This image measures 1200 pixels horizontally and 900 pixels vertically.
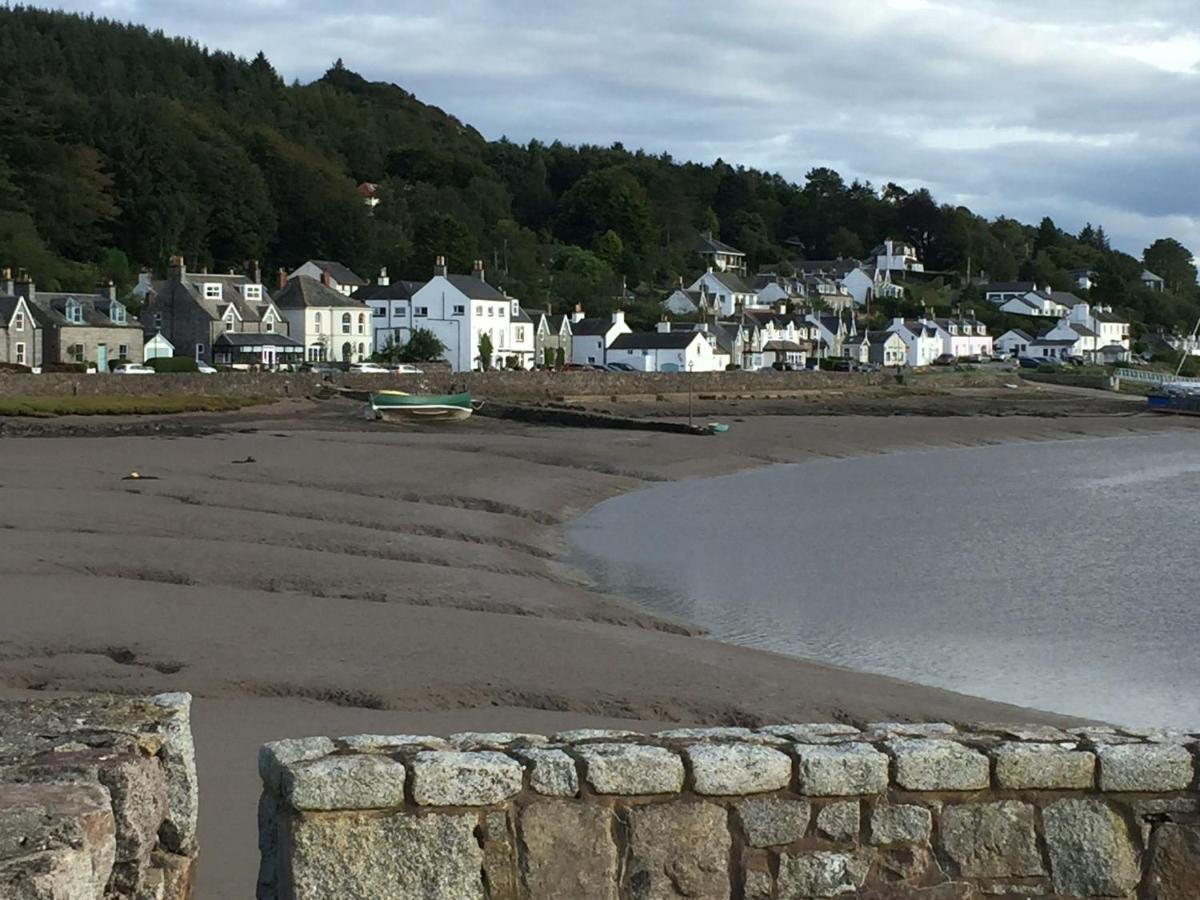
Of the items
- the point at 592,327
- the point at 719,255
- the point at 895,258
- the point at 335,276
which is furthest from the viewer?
the point at 895,258

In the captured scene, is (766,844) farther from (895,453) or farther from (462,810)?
(895,453)

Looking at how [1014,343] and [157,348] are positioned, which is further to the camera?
[1014,343]

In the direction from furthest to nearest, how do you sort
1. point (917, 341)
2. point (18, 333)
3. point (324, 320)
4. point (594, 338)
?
point (917, 341) < point (594, 338) < point (324, 320) < point (18, 333)

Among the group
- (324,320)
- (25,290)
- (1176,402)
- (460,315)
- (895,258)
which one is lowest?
(1176,402)

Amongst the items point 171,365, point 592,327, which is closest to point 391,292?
point 592,327

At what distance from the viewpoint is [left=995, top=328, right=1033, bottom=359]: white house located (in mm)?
121938

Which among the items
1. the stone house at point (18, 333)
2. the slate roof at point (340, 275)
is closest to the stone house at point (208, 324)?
the stone house at point (18, 333)

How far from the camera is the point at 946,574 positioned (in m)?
22.6

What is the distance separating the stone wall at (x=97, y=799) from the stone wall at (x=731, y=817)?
0.37 m

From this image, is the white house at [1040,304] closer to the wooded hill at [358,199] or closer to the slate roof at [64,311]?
the wooded hill at [358,199]

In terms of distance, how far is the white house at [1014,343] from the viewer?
400 ft

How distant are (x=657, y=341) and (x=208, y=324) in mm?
26595

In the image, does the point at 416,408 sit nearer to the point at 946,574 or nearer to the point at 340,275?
the point at 946,574

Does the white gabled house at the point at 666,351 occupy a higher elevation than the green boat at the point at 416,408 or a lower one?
higher
